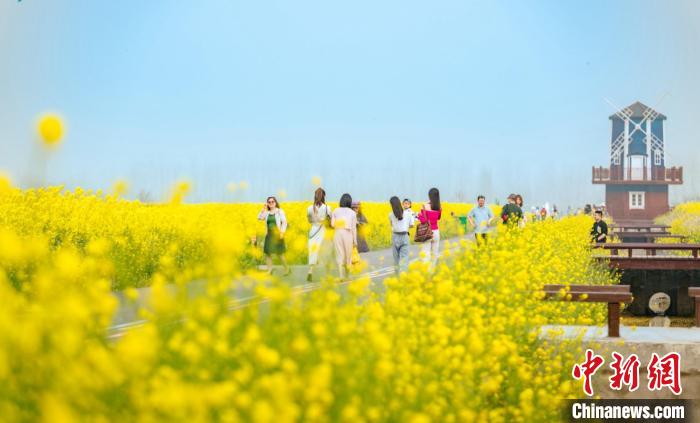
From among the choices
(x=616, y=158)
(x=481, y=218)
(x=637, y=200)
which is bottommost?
(x=637, y=200)

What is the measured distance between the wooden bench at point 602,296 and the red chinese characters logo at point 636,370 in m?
0.35

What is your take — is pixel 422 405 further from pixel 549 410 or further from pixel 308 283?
pixel 308 283

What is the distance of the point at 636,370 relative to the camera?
32.3 ft

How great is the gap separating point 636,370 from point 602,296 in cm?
95

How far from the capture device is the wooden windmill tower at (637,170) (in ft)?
212

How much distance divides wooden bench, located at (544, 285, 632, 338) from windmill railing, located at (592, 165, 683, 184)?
2205 inches

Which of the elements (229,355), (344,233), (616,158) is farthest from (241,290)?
(616,158)

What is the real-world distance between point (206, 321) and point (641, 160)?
66843mm

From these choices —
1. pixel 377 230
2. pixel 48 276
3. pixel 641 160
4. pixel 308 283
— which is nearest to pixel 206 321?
pixel 48 276

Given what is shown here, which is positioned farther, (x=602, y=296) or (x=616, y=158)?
(x=616, y=158)

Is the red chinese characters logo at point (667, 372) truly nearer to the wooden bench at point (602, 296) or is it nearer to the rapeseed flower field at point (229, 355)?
the wooden bench at point (602, 296)

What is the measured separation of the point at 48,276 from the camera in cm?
446

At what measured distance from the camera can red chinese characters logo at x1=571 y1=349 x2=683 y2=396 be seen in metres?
9.70

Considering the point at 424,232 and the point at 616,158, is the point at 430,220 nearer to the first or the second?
the point at 424,232
